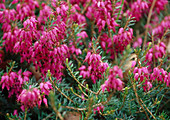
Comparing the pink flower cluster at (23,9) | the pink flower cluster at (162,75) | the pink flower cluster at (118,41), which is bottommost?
the pink flower cluster at (162,75)

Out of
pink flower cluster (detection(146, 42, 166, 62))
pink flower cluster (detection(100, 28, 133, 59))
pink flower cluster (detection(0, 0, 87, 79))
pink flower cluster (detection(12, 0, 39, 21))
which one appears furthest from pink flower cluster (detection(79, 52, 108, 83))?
pink flower cluster (detection(12, 0, 39, 21))

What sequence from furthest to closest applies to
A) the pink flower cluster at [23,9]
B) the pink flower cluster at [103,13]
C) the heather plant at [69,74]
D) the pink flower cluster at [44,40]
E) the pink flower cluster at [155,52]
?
the pink flower cluster at [23,9] < the pink flower cluster at [155,52] < the pink flower cluster at [103,13] < the pink flower cluster at [44,40] < the heather plant at [69,74]

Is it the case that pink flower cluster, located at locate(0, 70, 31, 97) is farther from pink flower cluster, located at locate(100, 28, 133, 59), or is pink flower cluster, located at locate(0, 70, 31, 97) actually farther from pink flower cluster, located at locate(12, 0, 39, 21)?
pink flower cluster, located at locate(100, 28, 133, 59)

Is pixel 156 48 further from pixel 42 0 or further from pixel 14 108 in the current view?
pixel 42 0

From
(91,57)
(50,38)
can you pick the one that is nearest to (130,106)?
(91,57)

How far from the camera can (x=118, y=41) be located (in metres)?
2.66

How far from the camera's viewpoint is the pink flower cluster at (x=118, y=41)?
99.7 inches

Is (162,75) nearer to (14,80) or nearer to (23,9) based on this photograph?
(14,80)

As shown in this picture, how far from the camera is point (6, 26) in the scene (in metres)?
2.68

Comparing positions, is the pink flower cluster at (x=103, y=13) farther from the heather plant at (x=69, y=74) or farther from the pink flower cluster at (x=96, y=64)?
the pink flower cluster at (x=96, y=64)

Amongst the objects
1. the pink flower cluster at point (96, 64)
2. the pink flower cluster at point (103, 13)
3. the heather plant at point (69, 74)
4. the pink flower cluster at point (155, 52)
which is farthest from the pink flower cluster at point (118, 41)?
the pink flower cluster at point (96, 64)

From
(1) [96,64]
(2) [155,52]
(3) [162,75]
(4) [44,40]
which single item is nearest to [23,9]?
(4) [44,40]

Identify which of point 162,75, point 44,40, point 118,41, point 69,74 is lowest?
point 162,75

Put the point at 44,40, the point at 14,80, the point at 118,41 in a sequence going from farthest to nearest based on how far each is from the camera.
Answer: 1. the point at 118,41
2. the point at 14,80
3. the point at 44,40
